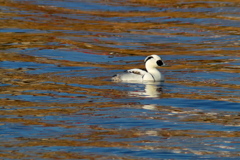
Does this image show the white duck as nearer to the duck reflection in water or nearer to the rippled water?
the duck reflection in water

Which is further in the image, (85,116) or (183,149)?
(85,116)

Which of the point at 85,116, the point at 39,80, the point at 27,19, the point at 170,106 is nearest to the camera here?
the point at 85,116

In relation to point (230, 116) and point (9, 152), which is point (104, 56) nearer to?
point (230, 116)

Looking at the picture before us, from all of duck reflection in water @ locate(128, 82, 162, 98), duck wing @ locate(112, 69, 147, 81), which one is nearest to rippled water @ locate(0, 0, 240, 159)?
Answer: duck reflection in water @ locate(128, 82, 162, 98)

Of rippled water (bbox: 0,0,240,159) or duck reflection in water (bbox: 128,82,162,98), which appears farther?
duck reflection in water (bbox: 128,82,162,98)

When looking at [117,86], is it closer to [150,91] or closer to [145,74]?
[150,91]

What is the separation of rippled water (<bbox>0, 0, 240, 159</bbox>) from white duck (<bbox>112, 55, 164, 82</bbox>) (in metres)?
0.30

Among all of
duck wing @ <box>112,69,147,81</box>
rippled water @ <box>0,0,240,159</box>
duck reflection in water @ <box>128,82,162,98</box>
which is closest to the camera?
rippled water @ <box>0,0,240,159</box>

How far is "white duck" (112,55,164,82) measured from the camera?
50.1 ft

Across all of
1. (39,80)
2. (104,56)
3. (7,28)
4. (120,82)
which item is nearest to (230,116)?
(120,82)

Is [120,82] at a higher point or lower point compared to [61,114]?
higher

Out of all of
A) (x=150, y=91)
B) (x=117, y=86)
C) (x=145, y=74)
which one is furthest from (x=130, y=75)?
(x=150, y=91)

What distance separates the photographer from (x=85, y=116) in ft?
38.3

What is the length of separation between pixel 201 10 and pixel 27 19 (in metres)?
7.73
